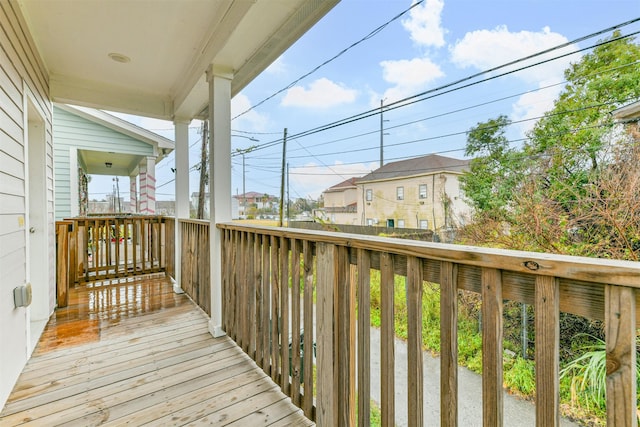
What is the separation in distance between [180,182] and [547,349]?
384 cm

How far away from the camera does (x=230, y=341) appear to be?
2.40 metres

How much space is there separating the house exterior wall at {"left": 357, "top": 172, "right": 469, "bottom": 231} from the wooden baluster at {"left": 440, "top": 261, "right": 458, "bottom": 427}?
327cm

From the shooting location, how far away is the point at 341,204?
9.19m

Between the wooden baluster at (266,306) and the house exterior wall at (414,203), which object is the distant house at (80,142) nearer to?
the house exterior wall at (414,203)

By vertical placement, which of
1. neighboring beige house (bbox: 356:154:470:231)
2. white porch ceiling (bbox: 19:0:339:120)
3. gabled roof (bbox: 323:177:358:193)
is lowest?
neighboring beige house (bbox: 356:154:470:231)

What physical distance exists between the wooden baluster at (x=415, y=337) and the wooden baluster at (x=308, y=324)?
59 centimetres

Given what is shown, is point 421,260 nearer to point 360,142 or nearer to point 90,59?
point 90,59

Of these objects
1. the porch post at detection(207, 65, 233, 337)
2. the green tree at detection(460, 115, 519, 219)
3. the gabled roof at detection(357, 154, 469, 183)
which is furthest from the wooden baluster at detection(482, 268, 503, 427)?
the gabled roof at detection(357, 154, 469, 183)

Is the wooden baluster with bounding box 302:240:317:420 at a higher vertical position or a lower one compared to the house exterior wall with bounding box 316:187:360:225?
lower

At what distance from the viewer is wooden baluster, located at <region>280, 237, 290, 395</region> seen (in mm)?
1653

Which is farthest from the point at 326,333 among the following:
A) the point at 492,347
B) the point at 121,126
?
the point at 121,126

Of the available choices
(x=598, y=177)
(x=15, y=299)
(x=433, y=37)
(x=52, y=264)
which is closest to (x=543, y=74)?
(x=598, y=177)

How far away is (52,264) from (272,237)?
291cm

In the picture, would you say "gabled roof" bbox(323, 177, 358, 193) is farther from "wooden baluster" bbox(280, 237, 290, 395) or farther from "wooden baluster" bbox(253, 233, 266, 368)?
"wooden baluster" bbox(280, 237, 290, 395)
